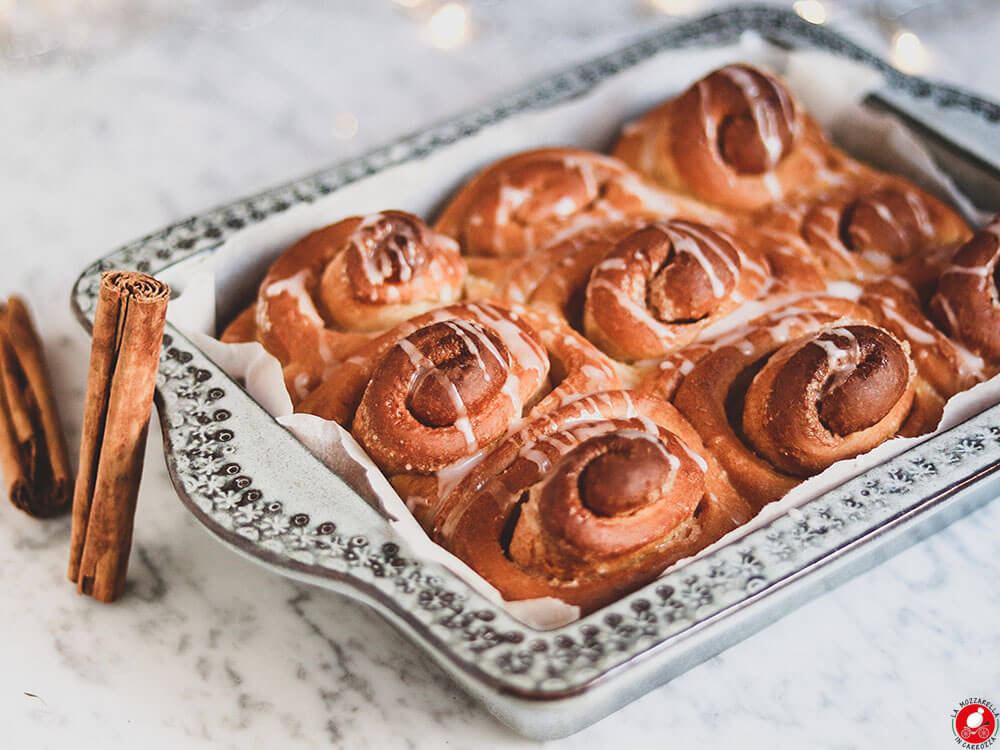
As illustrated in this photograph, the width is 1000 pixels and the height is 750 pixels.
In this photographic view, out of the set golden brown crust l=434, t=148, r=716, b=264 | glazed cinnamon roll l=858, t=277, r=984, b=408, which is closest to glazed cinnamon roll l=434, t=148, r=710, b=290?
golden brown crust l=434, t=148, r=716, b=264

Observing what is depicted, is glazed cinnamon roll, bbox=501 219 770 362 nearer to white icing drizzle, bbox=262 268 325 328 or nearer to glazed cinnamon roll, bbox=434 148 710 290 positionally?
glazed cinnamon roll, bbox=434 148 710 290

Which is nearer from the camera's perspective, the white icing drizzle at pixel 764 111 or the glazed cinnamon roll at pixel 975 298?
the glazed cinnamon roll at pixel 975 298

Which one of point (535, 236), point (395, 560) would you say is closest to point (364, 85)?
point (535, 236)

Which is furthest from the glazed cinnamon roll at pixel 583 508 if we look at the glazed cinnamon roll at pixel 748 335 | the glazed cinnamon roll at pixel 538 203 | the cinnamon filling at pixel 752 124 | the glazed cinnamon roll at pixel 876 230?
the cinnamon filling at pixel 752 124

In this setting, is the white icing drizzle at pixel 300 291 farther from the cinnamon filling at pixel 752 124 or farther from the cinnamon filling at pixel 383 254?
the cinnamon filling at pixel 752 124

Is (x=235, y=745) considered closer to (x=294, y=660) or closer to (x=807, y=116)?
(x=294, y=660)

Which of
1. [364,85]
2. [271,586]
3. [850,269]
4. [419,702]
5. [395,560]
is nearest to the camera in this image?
[395,560]
